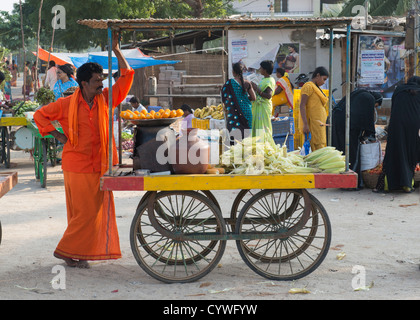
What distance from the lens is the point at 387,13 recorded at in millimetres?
25453

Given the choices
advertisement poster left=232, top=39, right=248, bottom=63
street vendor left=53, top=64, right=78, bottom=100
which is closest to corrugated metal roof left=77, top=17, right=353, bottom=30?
street vendor left=53, top=64, right=78, bottom=100

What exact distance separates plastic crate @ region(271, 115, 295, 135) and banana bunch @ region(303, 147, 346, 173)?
5.33 m

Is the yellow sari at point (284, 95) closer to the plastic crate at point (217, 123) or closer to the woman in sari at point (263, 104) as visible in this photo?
the plastic crate at point (217, 123)

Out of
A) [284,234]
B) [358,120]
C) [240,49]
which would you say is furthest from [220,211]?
[240,49]

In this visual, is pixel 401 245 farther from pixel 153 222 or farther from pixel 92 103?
pixel 92 103

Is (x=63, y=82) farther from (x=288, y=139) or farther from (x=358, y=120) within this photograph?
(x=358, y=120)

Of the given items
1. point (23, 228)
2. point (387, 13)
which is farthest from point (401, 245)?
point (387, 13)

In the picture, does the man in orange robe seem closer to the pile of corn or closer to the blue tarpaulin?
the pile of corn

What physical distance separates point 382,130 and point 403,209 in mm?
6480

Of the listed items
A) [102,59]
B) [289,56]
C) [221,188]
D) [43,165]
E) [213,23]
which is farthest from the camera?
[289,56]

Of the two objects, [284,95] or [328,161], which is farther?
[284,95]

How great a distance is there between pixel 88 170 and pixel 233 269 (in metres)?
1.52

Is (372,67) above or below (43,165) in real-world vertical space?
above

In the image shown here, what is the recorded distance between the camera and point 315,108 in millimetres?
8070
